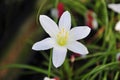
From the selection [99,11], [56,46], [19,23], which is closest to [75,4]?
[99,11]

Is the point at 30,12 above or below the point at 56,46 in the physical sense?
above

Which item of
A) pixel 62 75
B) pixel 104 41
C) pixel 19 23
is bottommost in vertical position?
pixel 62 75

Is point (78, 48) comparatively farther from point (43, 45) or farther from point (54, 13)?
point (54, 13)

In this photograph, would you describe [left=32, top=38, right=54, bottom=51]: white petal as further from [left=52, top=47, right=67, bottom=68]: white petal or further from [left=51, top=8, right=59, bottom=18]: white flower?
[left=51, top=8, right=59, bottom=18]: white flower

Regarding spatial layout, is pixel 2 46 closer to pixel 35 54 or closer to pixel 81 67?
pixel 35 54

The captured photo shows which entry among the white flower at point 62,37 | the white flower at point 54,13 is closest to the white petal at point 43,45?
the white flower at point 62,37

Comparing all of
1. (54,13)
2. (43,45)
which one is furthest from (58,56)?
(54,13)

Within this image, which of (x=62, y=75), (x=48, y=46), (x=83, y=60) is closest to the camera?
(x=48, y=46)
